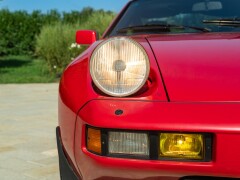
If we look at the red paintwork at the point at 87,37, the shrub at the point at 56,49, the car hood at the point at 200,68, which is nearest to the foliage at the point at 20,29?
the shrub at the point at 56,49

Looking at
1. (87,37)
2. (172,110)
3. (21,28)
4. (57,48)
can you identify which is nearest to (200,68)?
(172,110)

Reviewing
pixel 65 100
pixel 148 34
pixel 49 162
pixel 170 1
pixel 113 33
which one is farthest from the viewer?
pixel 49 162

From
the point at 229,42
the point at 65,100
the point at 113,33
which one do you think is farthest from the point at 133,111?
the point at 113,33

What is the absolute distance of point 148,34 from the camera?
2.42 m

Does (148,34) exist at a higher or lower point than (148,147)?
higher

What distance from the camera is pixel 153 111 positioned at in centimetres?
160

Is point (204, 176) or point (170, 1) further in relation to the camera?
point (170, 1)

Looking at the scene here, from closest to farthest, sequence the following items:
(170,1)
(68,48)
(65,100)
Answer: (65,100) < (170,1) < (68,48)

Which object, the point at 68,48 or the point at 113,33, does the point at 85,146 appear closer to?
the point at 113,33

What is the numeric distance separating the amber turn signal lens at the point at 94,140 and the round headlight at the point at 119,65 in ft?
0.54

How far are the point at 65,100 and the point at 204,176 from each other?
720mm

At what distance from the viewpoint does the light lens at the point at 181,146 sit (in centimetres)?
155

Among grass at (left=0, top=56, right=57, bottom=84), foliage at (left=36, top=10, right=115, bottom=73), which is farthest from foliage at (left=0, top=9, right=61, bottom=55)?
foliage at (left=36, top=10, right=115, bottom=73)

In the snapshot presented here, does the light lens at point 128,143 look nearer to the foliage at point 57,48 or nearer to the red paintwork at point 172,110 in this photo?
the red paintwork at point 172,110
